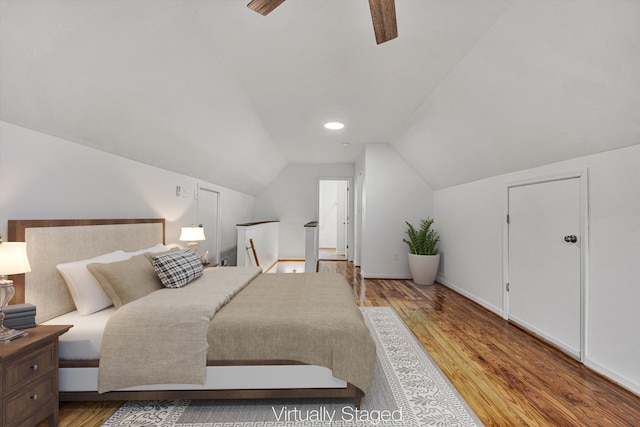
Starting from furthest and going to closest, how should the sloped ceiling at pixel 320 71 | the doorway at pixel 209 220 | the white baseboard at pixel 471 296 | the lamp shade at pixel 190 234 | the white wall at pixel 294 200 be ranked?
the white wall at pixel 294 200 → the doorway at pixel 209 220 → the white baseboard at pixel 471 296 → the lamp shade at pixel 190 234 → the sloped ceiling at pixel 320 71

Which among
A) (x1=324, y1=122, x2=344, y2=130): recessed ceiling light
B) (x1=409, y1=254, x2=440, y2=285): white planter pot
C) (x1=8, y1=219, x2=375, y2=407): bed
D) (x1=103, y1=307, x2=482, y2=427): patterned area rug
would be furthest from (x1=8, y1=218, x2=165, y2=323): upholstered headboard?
(x1=409, y1=254, x2=440, y2=285): white planter pot

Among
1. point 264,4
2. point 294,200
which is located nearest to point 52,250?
point 264,4

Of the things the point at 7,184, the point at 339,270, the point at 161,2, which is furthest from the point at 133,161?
the point at 339,270

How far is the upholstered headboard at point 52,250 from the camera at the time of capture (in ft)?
5.52

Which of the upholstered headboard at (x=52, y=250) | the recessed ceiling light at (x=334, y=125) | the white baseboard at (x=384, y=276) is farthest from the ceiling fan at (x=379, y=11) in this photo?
the white baseboard at (x=384, y=276)

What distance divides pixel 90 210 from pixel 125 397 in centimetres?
138

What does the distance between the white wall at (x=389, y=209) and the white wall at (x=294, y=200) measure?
1.99 m

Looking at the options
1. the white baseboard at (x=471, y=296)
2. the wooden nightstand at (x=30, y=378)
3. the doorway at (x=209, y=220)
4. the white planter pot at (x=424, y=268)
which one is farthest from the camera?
the white planter pot at (x=424, y=268)

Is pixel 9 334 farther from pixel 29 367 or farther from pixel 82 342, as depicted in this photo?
pixel 82 342

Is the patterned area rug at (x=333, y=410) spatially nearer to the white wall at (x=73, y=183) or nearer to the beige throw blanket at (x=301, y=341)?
the beige throw blanket at (x=301, y=341)

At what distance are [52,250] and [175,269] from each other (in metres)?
0.72

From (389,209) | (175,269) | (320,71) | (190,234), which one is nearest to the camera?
(175,269)

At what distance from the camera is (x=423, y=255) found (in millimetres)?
4742

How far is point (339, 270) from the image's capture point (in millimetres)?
6094
